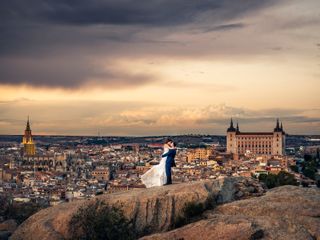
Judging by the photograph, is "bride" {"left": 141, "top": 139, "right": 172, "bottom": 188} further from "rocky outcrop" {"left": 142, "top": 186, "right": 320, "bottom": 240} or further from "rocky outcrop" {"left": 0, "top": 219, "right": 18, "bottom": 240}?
"rocky outcrop" {"left": 0, "top": 219, "right": 18, "bottom": 240}

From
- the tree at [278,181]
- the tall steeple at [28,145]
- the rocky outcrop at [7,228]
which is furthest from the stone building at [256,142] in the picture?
the rocky outcrop at [7,228]

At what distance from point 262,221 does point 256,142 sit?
14893cm

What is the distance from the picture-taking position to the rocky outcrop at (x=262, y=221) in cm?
930

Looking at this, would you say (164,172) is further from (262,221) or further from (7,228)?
(262,221)

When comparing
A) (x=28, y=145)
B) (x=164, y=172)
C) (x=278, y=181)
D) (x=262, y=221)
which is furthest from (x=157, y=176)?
(x=28, y=145)

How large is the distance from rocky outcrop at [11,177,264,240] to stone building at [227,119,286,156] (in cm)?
14186

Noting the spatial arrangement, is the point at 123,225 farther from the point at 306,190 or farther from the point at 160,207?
the point at 306,190

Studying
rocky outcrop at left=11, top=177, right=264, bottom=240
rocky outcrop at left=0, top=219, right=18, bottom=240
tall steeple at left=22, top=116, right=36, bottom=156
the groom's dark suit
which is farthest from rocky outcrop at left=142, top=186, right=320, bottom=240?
tall steeple at left=22, top=116, right=36, bottom=156

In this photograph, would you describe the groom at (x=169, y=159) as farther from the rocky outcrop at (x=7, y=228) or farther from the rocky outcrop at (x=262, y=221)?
the rocky outcrop at (x=7, y=228)

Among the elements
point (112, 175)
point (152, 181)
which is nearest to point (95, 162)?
point (112, 175)

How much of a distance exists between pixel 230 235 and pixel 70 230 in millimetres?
3565

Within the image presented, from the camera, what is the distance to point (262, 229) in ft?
30.7

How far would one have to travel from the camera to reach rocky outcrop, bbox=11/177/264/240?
11539 millimetres

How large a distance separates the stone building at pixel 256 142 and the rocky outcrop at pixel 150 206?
14186 cm
